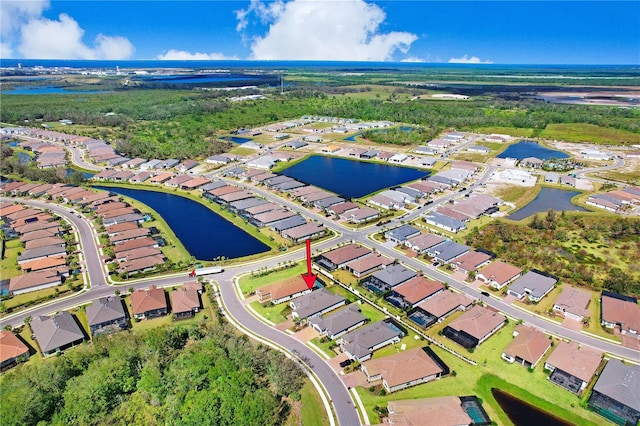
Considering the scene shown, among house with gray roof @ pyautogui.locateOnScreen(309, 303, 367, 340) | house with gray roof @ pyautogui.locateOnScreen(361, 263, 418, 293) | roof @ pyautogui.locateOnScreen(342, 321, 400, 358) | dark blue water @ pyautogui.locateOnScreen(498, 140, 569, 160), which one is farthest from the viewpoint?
dark blue water @ pyautogui.locateOnScreen(498, 140, 569, 160)

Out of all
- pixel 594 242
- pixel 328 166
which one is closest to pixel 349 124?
pixel 328 166

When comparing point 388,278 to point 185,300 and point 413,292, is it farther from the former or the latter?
point 185,300

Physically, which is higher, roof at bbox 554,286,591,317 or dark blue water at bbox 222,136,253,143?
dark blue water at bbox 222,136,253,143

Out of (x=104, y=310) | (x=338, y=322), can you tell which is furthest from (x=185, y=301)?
(x=338, y=322)

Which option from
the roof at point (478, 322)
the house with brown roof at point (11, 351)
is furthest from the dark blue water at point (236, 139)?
the roof at point (478, 322)

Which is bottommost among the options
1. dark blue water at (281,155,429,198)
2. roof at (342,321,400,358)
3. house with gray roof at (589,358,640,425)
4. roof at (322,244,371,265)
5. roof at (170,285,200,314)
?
house with gray roof at (589,358,640,425)

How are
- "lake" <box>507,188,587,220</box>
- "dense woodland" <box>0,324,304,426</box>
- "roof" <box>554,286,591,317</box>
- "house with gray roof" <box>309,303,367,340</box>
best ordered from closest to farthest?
"dense woodland" <box>0,324,304,426</box> → "house with gray roof" <box>309,303,367,340</box> → "roof" <box>554,286,591,317</box> → "lake" <box>507,188,587,220</box>

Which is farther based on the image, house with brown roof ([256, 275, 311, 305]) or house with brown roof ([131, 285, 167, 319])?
house with brown roof ([256, 275, 311, 305])

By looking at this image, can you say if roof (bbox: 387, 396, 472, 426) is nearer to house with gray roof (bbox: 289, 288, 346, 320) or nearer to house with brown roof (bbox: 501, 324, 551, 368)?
house with brown roof (bbox: 501, 324, 551, 368)

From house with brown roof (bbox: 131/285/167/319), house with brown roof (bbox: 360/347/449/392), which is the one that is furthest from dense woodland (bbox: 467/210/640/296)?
house with brown roof (bbox: 131/285/167/319)
